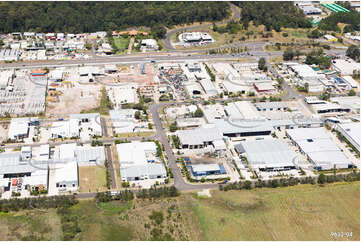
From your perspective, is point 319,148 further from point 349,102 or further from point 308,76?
point 308,76

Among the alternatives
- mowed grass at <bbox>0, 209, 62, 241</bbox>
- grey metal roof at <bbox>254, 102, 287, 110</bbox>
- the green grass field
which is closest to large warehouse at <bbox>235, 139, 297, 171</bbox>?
grey metal roof at <bbox>254, 102, 287, 110</bbox>

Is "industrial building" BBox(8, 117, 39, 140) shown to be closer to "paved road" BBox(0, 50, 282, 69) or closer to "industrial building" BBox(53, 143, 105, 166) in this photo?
"industrial building" BBox(53, 143, 105, 166)

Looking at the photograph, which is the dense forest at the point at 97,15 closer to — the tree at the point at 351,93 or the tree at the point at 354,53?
the tree at the point at 354,53

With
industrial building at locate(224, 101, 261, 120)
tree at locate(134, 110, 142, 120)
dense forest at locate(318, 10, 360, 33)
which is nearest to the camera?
tree at locate(134, 110, 142, 120)

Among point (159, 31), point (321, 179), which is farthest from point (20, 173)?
point (159, 31)

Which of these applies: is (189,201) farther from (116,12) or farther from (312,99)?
(116,12)

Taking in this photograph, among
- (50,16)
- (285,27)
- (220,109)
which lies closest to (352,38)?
(285,27)
